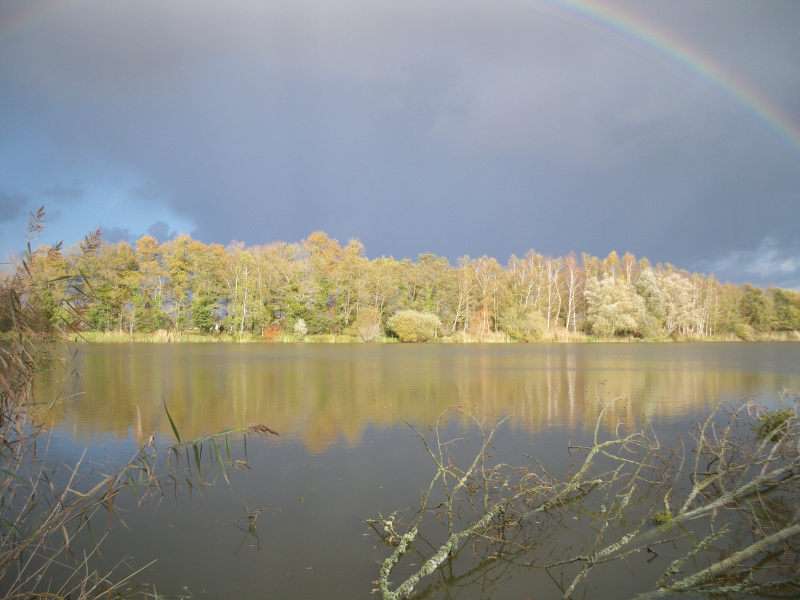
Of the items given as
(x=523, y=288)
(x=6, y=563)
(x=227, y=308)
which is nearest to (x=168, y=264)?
(x=227, y=308)

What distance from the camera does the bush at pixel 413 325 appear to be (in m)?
43.2

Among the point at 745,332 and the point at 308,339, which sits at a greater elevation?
the point at 745,332

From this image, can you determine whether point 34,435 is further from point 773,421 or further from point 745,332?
point 745,332

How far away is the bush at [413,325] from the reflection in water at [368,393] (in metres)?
21.3

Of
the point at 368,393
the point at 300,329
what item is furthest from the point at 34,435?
the point at 300,329

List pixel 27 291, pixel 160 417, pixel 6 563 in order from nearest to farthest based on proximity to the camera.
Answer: pixel 6 563 < pixel 27 291 < pixel 160 417

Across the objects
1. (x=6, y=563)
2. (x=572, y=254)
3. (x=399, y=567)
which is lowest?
(x=399, y=567)

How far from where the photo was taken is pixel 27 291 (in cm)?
346

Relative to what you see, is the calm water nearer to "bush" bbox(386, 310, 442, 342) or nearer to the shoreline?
the shoreline

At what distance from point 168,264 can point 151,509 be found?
46174 mm

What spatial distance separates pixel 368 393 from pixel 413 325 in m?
30.6

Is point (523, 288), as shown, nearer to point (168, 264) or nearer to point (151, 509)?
point (168, 264)

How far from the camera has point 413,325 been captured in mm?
43156

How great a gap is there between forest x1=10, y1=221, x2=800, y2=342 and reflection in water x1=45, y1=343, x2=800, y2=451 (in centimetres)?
2389
